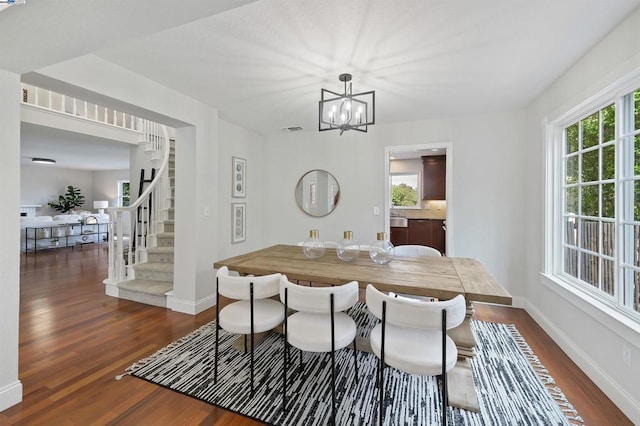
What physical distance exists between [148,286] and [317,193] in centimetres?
275

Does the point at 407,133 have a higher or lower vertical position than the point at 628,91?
higher

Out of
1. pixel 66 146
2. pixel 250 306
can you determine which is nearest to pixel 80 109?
pixel 66 146

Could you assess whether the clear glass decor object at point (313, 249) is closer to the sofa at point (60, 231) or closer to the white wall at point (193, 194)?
the white wall at point (193, 194)

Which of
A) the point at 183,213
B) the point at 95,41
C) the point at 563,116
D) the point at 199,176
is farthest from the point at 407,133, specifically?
the point at 95,41

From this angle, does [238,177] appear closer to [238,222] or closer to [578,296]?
[238,222]

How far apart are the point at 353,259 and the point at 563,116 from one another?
233 centimetres

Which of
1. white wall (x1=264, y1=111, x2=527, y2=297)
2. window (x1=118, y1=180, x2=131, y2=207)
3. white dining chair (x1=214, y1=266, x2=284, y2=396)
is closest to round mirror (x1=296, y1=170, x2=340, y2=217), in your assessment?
white wall (x1=264, y1=111, x2=527, y2=297)

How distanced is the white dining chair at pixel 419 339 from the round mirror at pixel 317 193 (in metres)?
2.99

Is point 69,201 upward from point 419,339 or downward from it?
upward

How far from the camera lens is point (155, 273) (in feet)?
13.0

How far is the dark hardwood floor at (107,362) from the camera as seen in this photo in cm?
169

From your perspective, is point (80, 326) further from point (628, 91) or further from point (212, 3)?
point (628, 91)

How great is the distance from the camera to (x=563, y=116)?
2562 millimetres

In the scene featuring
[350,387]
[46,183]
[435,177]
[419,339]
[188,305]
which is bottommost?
[350,387]
